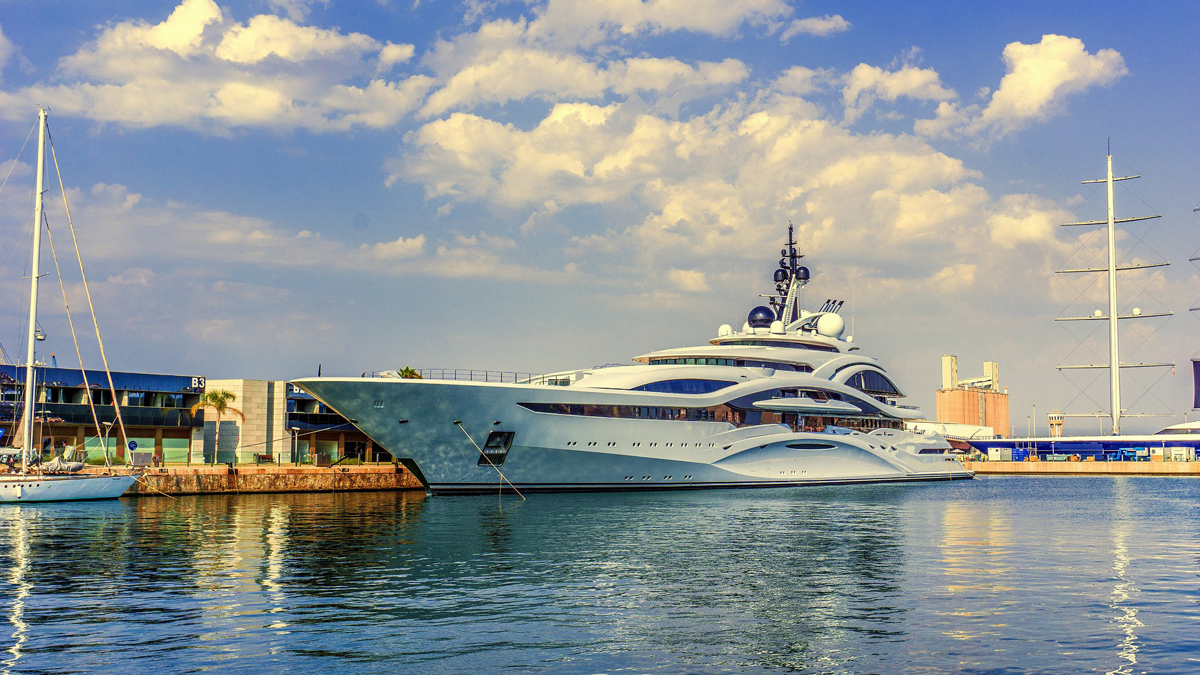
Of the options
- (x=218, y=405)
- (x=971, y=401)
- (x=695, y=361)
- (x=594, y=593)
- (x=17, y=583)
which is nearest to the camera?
(x=594, y=593)

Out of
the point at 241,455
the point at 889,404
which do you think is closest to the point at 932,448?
the point at 889,404

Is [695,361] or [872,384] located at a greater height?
[695,361]

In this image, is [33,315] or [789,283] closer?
[33,315]

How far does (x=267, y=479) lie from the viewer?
46.2 metres

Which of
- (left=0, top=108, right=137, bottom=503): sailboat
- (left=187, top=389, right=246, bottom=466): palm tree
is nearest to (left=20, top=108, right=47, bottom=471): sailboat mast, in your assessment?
(left=0, top=108, right=137, bottom=503): sailboat

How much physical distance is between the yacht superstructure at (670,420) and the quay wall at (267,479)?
9.48 metres

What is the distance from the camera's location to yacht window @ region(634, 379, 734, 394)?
4353 centimetres

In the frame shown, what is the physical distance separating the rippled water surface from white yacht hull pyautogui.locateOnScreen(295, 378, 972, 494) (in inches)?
237

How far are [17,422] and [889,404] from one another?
162 ft

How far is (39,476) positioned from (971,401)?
556 ft

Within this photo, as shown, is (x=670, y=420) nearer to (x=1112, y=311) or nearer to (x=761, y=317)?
(x=761, y=317)

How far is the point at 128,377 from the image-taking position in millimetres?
58469

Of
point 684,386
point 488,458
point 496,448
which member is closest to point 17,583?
point 488,458

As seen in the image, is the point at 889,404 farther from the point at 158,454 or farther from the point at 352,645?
the point at 352,645
